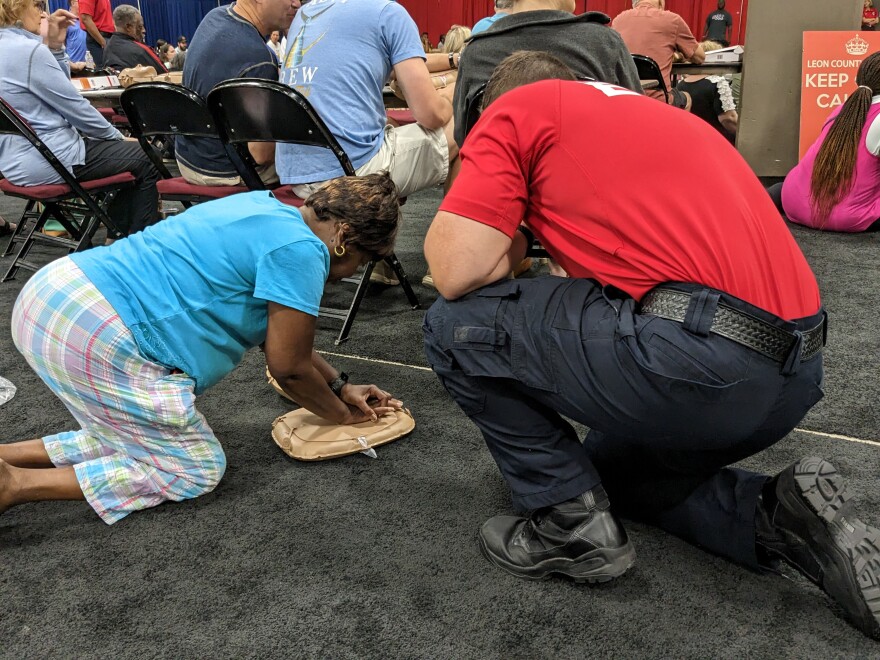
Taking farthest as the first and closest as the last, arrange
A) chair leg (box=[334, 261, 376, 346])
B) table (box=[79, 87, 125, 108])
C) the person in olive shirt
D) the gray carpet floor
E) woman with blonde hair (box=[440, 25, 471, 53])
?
the person in olive shirt, woman with blonde hair (box=[440, 25, 471, 53]), table (box=[79, 87, 125, 108]), chair leg (box=[334, 261, 376, 346]), the gray carpet floor

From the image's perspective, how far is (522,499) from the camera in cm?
144

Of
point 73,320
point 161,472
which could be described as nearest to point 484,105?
point 73,320

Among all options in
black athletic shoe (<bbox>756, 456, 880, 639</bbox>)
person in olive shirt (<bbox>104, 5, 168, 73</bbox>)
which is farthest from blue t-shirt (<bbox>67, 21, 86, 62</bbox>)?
black athletic shoe (<bbox>756, 456, 880, 639</bbox>)

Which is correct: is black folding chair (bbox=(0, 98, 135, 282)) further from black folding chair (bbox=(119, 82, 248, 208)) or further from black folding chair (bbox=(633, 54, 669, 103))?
black folding chair (bbox=(633, 54, 669, 103))

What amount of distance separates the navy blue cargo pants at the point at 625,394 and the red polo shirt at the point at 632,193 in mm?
49

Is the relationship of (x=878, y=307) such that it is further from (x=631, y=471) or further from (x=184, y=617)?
(x=184, y=617)

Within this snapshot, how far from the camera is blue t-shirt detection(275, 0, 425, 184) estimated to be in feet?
8.28

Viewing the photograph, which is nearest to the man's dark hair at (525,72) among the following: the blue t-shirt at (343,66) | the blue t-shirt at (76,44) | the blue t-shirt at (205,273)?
the blue t-shirt at (205,273)

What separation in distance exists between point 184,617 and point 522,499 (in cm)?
67

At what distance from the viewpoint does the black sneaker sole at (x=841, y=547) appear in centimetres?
124

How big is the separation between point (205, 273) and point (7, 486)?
0.60m

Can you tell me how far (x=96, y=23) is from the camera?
7.81 metres

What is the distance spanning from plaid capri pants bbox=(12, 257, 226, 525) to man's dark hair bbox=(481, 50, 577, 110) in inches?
36.2

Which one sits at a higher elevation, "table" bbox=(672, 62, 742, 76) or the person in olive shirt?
the person in olive shirt
